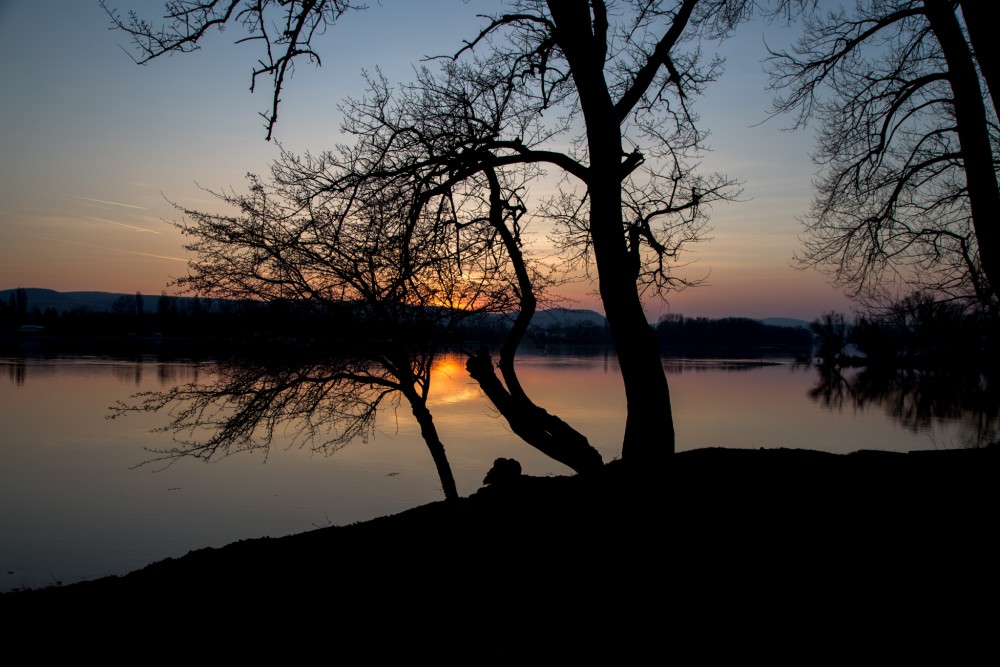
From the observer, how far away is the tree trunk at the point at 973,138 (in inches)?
304

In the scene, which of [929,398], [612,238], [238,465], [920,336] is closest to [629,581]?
[612,238]

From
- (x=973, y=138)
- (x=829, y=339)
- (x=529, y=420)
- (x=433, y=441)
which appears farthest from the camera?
(x=829, y=339)

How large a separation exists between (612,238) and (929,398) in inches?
1895

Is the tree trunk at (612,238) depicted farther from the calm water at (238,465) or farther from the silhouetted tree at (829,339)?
the silhouetted tree at (829,339)

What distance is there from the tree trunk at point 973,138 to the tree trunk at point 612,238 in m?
3.94

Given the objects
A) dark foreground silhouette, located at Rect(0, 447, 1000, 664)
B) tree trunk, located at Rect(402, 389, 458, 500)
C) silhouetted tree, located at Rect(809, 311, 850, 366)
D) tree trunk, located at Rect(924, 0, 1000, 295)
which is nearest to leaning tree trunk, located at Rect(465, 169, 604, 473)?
dark foreground silhouette, located at Rect(0, 447, 1000, 664)

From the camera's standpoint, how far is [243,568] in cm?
707

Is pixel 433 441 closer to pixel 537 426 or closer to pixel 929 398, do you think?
pixel 537 426

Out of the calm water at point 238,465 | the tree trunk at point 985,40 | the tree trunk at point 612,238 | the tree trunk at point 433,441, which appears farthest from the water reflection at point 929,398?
the tree trunk at point 612,238

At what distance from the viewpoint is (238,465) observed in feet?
81.6

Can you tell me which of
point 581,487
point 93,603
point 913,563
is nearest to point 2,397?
point 93,603

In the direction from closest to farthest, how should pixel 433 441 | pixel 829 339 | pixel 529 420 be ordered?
1. pixel 529 420
2. pixel 433 441
3. pixel 829 339

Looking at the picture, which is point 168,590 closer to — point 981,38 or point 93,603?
point 93,603

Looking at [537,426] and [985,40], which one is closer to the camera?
[985,40]
